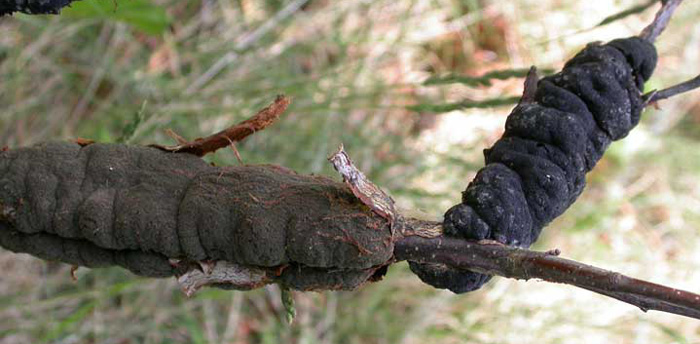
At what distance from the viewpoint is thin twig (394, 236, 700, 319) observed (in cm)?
107

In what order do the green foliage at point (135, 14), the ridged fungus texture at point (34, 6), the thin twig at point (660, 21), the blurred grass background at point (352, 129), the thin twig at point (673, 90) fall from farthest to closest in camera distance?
the blurred grass background at point (352, 129), the green foliage at point (135, 14), the thin twig at point (660, 21), the thin twig at point (673, 90), the ridged fungus texture at point (34, 6)

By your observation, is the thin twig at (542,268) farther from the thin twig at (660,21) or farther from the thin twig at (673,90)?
the thin twig at (660,21)

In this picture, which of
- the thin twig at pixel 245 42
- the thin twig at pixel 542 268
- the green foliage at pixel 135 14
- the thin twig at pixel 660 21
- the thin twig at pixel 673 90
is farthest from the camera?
the thin twig at pixel 245 42

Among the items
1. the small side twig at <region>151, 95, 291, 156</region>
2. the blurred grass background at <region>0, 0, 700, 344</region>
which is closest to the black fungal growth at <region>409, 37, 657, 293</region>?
the small side twig at <region>151, 95, 291, 156</region>

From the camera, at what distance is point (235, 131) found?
1.51 metres

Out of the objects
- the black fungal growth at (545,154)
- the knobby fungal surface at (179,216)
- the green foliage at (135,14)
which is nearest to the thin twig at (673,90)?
the black fungal growth at (545,154)

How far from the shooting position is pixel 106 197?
4.57 ft

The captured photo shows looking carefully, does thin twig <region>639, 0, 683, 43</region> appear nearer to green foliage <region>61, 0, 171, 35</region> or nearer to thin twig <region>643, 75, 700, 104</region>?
thin twig <region>643, 75, 700, 104</region>

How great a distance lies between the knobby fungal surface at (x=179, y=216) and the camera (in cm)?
128

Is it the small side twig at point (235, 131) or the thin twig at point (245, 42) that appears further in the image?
the thin twig at point (245, 42)

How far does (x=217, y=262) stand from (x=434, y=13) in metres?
2.38

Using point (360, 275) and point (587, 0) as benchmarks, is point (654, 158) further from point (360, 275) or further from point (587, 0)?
point (360, 275)

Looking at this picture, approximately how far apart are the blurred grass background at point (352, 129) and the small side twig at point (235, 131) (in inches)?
24.5

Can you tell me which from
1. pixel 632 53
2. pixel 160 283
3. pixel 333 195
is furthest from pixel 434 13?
pixel 333 195
